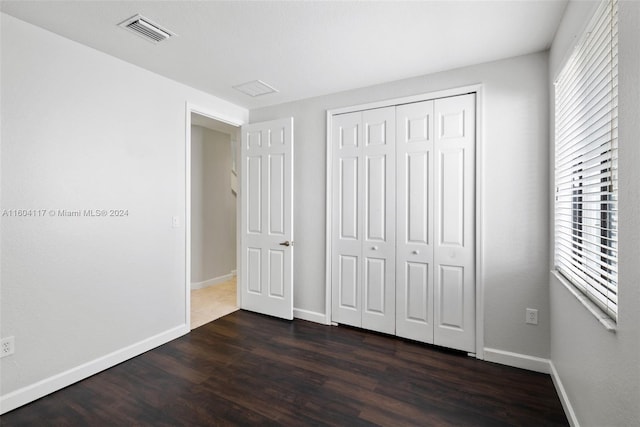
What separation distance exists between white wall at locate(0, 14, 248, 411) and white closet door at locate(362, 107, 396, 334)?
1.83 meters

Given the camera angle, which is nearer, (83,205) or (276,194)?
(83,205)

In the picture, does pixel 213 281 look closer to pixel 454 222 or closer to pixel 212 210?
pixel 212 210

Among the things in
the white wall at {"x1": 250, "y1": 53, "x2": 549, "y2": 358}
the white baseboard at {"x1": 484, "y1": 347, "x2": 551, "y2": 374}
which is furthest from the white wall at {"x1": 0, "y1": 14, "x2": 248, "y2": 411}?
the white baseboard at {"x1": 484, "y1": 347, "x2": 551, "y2": 374}

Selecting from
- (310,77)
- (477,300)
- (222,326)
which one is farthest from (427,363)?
(310,77)

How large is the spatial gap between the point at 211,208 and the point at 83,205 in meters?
2.69

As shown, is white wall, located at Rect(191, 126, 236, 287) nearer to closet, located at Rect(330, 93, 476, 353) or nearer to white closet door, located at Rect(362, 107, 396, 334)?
closet, located at Rect(330, 93, 476, 353)

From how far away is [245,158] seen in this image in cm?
372

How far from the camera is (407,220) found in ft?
9.49

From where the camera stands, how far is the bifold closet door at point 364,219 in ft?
9.79

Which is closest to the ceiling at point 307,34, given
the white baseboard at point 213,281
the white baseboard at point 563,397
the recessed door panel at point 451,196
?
the recessed door panel at point 451,196

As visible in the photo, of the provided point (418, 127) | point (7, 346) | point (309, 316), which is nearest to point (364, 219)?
point (418, 127)

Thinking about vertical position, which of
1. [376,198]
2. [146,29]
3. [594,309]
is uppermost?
[146,29]

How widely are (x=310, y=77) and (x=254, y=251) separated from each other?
2023 mm

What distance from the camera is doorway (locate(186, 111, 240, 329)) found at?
4.73 m
